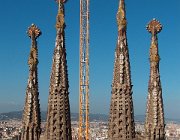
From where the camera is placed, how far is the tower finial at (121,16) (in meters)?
23.0

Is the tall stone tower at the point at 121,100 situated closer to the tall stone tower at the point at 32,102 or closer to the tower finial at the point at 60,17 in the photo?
the tower finial at the point at 60,17

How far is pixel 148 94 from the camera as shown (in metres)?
24.4

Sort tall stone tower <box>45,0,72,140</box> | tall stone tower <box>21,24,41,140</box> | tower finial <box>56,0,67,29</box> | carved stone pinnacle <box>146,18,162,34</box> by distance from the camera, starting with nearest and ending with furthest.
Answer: tall stone tower <box>45,0,72,140</box> < carved stone pinnacle <box>146,18,162,34</box> < tower finial <box>56,0,67,29</box> < tall stone tower <box>21,24,41,140</box>

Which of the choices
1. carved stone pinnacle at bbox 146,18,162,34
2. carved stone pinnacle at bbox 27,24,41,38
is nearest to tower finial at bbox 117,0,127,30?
carved stone pinnacle at bbox 146,18,162,34

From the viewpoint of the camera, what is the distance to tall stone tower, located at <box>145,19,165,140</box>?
78.1ft

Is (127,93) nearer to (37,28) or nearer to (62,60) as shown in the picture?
(62,60)

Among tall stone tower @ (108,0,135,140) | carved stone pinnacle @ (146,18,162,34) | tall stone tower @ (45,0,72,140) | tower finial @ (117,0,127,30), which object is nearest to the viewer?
tall stone tower @ (108,0,135,140)

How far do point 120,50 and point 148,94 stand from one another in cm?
343

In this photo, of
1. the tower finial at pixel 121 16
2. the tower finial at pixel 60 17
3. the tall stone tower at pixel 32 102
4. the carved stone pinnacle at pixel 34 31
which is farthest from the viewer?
the carved stone pinnacle at pixel 34 31

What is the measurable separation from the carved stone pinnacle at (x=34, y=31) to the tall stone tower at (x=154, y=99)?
22.2 feet

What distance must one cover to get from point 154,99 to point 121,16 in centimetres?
498

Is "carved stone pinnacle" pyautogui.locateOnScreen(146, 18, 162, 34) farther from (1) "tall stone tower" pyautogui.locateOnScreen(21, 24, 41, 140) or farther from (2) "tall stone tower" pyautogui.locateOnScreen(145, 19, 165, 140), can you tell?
(1) "tall stone tower" pyautogui.locateOnScreen(21, 24, 41, 140)

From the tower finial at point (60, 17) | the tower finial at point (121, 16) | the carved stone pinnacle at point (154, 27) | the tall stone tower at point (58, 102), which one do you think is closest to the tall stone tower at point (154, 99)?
the carved stone pinnacle at point (154, 27)

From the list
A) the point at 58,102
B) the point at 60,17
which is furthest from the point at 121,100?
the point at 60,17
